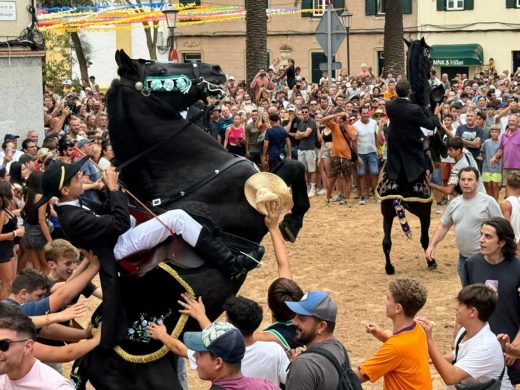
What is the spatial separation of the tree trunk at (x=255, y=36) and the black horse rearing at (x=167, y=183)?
21.2 metres

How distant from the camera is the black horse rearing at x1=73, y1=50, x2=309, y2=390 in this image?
23.3 ft

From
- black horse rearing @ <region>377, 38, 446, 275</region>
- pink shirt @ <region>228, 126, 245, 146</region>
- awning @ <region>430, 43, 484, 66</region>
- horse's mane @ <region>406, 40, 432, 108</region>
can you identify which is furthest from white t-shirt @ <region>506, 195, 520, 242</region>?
awning @ <region>430, 43, 484, 66</region>

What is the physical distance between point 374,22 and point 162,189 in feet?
139

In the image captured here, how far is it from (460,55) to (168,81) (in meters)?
40.4

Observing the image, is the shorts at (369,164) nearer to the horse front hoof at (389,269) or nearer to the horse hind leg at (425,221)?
the horse hind leg at (425,221)

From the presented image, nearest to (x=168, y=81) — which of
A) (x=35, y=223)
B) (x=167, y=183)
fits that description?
(x=167, y=183)

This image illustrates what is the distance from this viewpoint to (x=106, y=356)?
7129 millimetres

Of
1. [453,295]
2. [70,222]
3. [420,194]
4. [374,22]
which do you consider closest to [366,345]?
[453,295]

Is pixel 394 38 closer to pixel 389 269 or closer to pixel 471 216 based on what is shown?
pixel 389 269

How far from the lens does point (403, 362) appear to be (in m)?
6.26

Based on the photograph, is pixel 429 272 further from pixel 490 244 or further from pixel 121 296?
pixel 121 296

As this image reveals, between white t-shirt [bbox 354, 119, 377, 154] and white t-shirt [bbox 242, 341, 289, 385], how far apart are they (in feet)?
44.9

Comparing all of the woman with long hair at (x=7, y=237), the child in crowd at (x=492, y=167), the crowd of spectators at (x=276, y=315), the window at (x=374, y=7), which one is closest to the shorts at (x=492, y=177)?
the child in crowd at (x=492, y=167)

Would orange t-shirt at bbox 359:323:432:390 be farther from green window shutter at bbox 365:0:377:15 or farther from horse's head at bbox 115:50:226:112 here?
green window shutter at bbox 365:0:377:15
